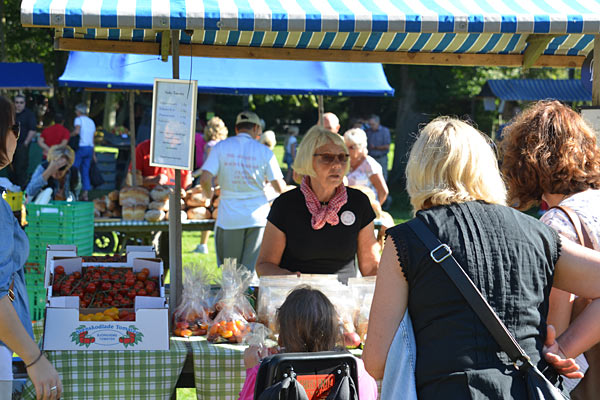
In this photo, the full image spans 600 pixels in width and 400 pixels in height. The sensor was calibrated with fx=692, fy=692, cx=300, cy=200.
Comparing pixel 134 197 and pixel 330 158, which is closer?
pixel 330 158

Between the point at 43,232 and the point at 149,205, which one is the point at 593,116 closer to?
the point at 43,232

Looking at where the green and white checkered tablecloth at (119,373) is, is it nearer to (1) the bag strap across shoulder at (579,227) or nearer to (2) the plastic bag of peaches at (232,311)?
(2) the plastic bag of peaches at (232,311)

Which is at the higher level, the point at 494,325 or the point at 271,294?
the point at 494,325

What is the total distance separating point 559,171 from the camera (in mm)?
2336

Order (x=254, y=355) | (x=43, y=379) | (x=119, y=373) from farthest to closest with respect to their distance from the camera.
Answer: (x=119, y=373), (x=254, y=355), (x=43, y=379)

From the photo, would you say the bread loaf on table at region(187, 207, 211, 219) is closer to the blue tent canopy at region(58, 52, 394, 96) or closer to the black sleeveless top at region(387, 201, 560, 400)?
the blue tent canopy at region(58, 52, 394, 96)

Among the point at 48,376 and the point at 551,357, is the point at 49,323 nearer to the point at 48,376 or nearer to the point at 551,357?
the point at 48,376

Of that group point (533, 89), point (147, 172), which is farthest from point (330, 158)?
point (533, 89)

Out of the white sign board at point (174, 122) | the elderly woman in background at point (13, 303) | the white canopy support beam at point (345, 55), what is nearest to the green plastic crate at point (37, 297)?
the white canopy support beam at point (345, 55)

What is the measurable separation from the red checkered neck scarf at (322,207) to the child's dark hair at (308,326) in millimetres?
1490

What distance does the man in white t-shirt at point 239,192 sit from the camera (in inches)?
240

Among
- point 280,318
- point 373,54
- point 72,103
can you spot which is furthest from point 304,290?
point 72,103

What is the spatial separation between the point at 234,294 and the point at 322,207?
2.68ft

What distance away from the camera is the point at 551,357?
2.02 m
